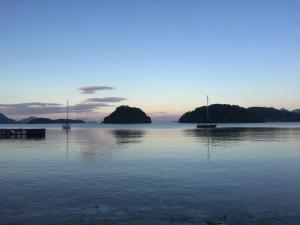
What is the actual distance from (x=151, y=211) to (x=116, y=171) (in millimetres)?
15173

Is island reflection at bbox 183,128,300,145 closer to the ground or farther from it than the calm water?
farther from it

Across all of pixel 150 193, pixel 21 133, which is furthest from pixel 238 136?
pixel 150 193

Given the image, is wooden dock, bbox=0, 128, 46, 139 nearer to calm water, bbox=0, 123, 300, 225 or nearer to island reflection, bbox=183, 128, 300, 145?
island reflection, bbox=183, 128, 300, 145

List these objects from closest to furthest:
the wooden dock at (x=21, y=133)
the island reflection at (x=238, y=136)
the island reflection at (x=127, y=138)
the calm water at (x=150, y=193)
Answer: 1. the calm water at (x=150, y=193)
2. the island reflection at (x=127, y=138)
3. the island reflection at (x=238, y=136)
4. the wooden dock at (x=21, y=133)

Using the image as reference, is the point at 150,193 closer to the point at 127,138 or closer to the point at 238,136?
the point at 127,138

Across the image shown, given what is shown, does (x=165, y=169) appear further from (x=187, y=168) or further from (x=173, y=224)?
(x=173, y=224)

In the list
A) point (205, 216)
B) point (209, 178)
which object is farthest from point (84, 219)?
point (209, 178)

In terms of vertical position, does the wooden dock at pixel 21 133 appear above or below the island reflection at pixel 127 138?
above

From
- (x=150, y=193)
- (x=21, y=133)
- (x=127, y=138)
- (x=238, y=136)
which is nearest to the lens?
(x=150, y=193)

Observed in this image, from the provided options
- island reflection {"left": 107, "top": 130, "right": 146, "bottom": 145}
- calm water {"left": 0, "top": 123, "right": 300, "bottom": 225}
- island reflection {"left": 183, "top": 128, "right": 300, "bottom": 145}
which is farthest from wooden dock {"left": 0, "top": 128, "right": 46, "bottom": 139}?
calm water {"left": 0, "top": 123, "right": 300, "bottom": 225}

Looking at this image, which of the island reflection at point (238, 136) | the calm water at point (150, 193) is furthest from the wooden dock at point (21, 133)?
the calm water at point (150, 193)

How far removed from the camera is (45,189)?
2528 cm

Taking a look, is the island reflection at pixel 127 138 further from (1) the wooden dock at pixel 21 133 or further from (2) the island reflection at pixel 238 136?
(1) the wooden dock at pixel 21 133

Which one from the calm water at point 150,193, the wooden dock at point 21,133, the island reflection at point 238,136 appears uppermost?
the wooden dock at point 21,133
